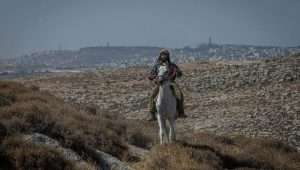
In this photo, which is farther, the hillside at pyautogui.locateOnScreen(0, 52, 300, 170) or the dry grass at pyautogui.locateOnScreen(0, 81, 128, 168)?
the dry grass at pyautogui.locateOnScreen(0, 81, 128, 168)

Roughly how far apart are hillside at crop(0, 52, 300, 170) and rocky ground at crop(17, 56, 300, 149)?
0.14ft

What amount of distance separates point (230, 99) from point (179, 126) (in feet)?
21.3

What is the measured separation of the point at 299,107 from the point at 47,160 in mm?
15022

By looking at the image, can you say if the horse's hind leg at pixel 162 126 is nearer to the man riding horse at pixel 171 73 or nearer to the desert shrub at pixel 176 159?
the man riding horse at pixel 171 73

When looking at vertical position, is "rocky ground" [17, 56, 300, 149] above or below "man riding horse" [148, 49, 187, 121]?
below

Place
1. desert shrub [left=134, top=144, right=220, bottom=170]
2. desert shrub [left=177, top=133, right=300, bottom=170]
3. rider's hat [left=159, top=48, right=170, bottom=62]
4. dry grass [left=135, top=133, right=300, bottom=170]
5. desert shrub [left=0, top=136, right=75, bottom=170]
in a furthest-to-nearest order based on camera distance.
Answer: desert shrub [left=177, top=133, right=300, bottom=170] → rider's hat [left=159, top=48, right=170, bottom=62] → dry grass [left=135, top=133, right=300, bottom=170] → desert shrub [left=134, top=144, right=220, bottom=170] → desert shrub [left=0, top=136, right=75, bottom=170]

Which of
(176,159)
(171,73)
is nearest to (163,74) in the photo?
(171,73)

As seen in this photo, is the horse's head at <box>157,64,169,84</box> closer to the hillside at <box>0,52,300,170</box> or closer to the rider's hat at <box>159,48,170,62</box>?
the rider's hat at <box>159,48,170,62</box>

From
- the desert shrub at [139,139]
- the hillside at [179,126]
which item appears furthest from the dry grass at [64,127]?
the desert shrub at [139,139]

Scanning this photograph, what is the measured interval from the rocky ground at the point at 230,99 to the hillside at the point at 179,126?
0.04 m

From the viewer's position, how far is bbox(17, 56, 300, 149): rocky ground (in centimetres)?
1791

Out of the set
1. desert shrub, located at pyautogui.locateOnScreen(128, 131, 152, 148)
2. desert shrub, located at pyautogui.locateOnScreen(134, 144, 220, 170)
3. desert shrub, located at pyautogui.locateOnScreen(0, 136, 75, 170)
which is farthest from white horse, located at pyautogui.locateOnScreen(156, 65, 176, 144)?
desert shrub, located at pyautogui.locateOnScreen(0, 136, 75, 170)

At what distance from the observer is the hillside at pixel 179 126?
9.56m

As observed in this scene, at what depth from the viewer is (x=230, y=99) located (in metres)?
24.2
